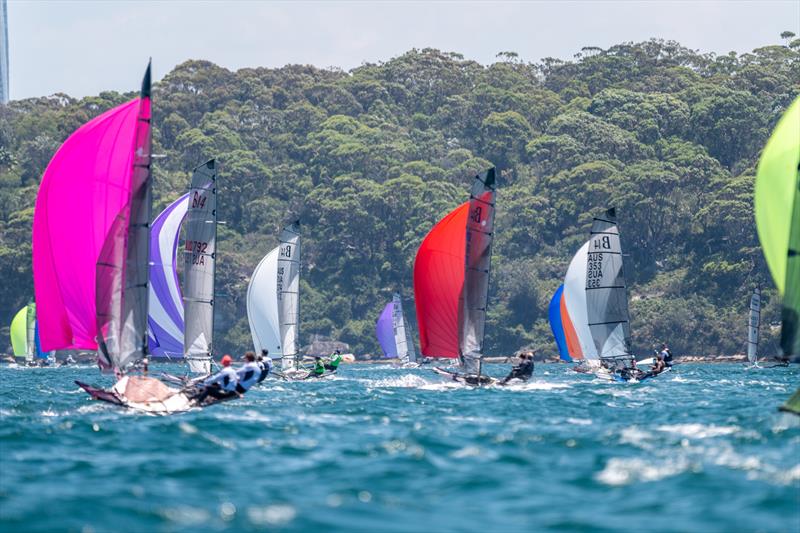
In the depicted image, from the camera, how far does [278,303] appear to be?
45625 mm

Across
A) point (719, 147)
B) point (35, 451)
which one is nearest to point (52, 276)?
point (35, 451)

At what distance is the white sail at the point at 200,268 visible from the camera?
35.9 m

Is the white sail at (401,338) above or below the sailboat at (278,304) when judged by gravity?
below

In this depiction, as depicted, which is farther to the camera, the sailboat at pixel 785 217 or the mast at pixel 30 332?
the mast at pixel 30 332

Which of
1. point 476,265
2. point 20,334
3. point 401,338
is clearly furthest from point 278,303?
point 20,334

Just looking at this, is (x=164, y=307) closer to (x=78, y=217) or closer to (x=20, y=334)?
(x=78, y=217)

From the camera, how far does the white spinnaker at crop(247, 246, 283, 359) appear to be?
4497 centimetres

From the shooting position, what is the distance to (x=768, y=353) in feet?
276

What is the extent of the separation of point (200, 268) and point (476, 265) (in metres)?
7.47

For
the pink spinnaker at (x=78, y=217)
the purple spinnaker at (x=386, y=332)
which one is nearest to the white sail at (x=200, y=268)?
the pink spinnaker at (x=78, y=217)

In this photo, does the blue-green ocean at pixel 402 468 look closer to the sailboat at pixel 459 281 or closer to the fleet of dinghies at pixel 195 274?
the fleet of dinghies at pixel 195 274

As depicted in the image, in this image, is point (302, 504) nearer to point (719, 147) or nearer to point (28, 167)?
point (719, 147)

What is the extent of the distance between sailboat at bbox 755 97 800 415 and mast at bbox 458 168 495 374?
15.0 metres

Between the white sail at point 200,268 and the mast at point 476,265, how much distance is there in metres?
6.77
